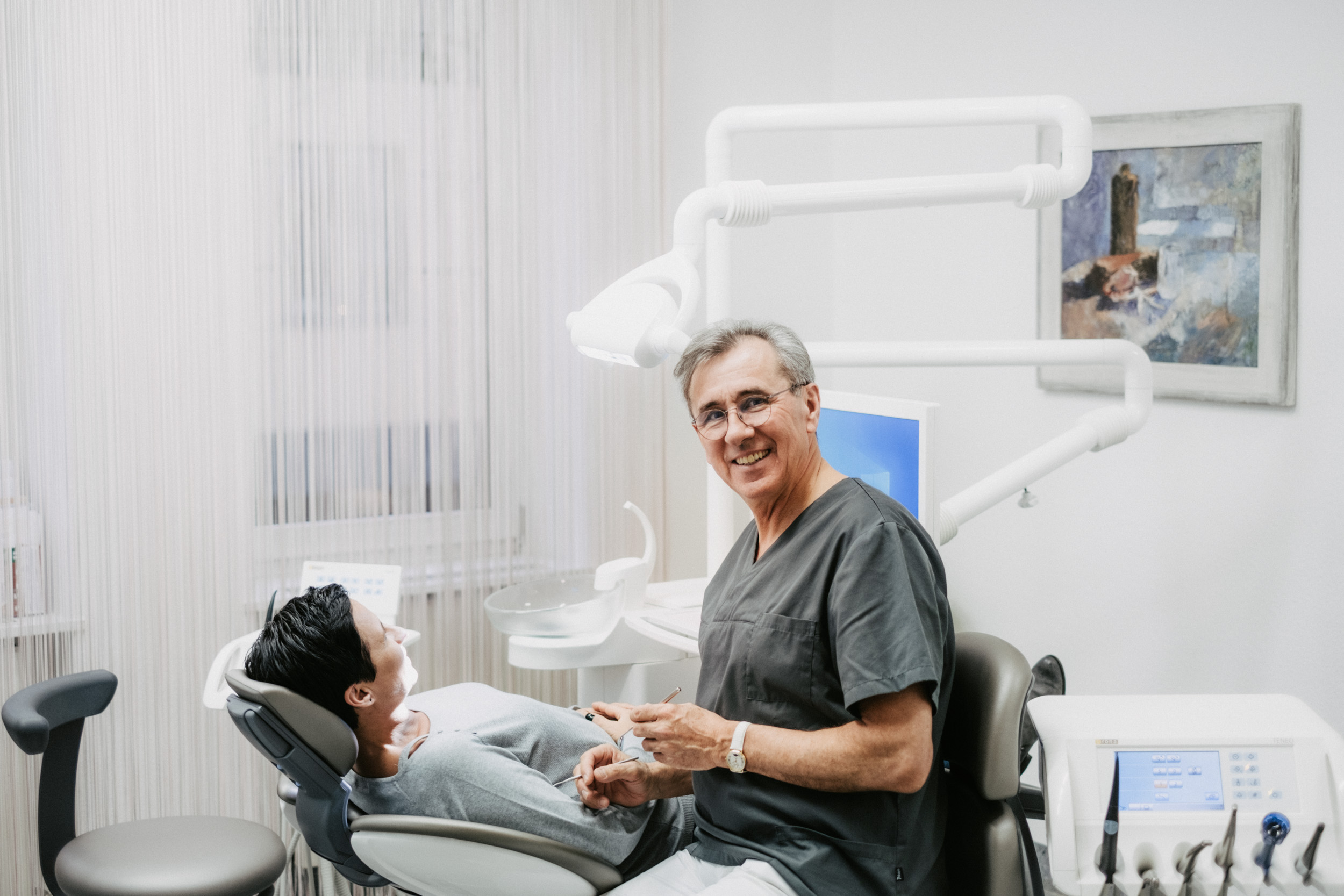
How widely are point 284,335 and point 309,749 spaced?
4.63 ft

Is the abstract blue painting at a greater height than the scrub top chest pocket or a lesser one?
greater

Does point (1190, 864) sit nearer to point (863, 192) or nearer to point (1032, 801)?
point (1032, 801)

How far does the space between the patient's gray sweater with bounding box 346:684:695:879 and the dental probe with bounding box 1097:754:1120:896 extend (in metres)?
0.58

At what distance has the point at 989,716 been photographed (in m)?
→ 1.45

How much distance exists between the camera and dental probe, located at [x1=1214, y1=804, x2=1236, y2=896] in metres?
1.50

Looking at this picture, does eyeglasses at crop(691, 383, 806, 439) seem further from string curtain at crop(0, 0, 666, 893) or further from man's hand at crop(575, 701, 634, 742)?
string curtain at crop(0, 0, 666, 893)

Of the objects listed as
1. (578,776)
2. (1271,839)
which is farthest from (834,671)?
(1271,839)

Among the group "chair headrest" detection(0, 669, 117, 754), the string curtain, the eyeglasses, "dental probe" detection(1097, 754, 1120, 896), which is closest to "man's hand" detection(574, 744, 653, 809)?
the eyeglasses

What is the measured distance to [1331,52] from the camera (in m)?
2.10

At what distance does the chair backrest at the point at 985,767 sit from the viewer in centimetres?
142

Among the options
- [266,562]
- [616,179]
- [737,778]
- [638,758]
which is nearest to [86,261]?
[266,562]

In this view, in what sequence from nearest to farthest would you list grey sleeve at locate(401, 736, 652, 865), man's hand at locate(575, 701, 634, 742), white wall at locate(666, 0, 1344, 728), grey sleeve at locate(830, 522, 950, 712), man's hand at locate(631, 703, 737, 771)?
grey sleeve at locate(830, 522, 950, 712) < man's hand at locate(631, 703, 737, 771) < grey sleeve at locate(401, 736, 652, 865) < man's hand at locate(575, 701, 634, 742) < white wall at locate(666, 0, 1344, 728)

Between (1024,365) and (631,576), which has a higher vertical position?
(1024,365)

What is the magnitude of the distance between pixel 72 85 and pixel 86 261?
37 centimetres
